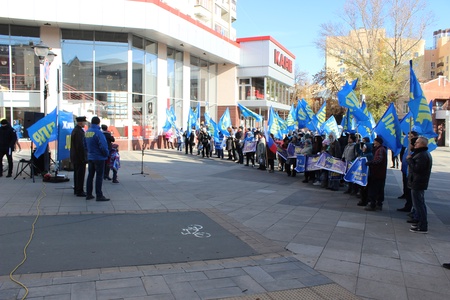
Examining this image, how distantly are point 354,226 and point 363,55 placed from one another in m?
36.5

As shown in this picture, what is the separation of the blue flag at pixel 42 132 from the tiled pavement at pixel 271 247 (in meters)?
1.07

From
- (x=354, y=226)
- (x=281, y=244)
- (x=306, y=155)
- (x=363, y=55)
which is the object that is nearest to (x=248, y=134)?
(x=306, y=155)

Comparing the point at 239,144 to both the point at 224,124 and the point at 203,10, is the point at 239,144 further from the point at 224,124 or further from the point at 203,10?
the point at 203,10

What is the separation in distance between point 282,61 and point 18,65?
2531 centimetres

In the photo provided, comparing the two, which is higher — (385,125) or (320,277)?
(385,125)

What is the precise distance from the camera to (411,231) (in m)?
7.04

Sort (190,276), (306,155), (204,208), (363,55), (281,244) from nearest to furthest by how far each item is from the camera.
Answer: (190,276) → (281,244) → (204,208) → (306,155) → (363,55)

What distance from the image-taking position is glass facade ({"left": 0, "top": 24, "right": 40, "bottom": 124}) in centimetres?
2220

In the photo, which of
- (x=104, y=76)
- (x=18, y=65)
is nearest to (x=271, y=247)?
(x=104, y=76)

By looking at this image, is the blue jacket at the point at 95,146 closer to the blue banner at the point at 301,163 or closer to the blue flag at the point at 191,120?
the blue banner at the point at 301,163

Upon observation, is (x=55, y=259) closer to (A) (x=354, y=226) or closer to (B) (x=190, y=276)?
(B) (x=190, y=276)

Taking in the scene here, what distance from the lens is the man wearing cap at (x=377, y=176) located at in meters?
8.47

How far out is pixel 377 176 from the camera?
8578 millimetres

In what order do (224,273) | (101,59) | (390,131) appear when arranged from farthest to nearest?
(101,59) < (390,131) < (224,273)
